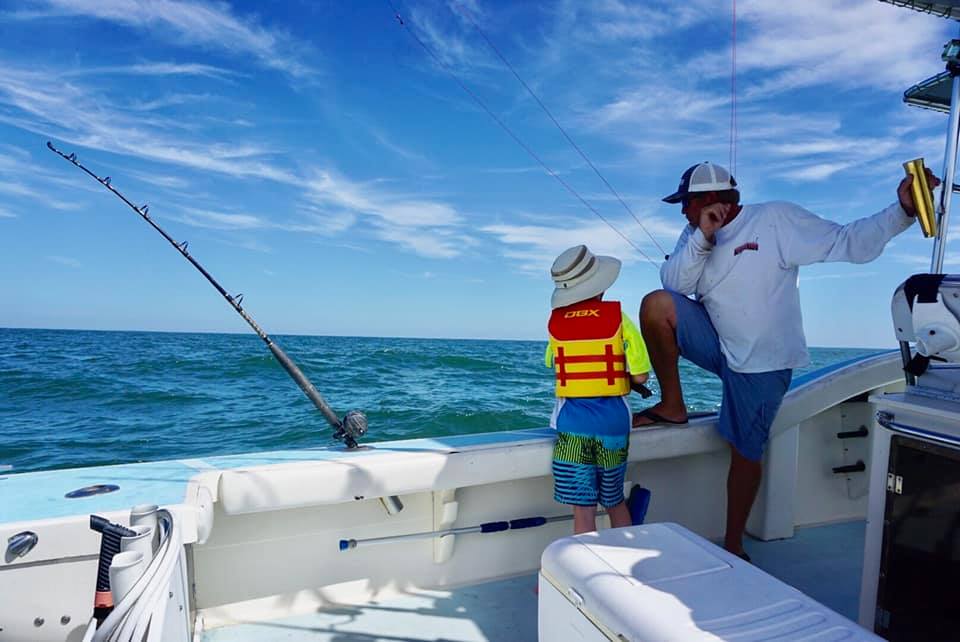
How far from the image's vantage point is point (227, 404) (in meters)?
8.99

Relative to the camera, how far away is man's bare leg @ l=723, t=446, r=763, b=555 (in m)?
2.03

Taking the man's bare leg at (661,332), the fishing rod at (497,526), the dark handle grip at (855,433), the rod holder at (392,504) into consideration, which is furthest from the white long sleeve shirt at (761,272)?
the rod holder at (392,504)

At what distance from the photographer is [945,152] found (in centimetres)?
137

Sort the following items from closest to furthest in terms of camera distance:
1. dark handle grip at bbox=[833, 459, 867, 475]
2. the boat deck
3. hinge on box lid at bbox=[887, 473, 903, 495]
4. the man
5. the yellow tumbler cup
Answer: hinge on box lid at bbox=[887, 473, 903, 495] < the yellow tumbler cup < the boat deck < the man < dark handle grip at bbox=[833, 459, 867, 475]

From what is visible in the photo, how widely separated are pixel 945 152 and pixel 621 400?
1.02 meters

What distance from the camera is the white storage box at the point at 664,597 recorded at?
2.73 ft

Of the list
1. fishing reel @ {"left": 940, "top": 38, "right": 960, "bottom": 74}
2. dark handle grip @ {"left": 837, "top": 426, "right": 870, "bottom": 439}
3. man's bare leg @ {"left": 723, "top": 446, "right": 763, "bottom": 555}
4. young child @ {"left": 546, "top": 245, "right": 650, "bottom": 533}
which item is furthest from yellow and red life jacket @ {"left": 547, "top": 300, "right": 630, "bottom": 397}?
dark handle grip @ {"left": 837, "top": 426, "right": 870, "bottom": 439}

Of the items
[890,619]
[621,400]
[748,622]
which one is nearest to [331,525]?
[621,400]

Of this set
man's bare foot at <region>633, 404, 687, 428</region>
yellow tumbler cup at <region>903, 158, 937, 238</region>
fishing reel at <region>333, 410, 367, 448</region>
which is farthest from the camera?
man's bare foot at <region>633, 404, 687, 428</region>

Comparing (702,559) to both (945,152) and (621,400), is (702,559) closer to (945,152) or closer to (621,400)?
(621,400)

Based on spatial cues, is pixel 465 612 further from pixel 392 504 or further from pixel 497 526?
pixel 392 504

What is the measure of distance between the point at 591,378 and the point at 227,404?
8440mm

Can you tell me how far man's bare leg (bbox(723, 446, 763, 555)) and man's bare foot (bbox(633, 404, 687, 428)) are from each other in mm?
205

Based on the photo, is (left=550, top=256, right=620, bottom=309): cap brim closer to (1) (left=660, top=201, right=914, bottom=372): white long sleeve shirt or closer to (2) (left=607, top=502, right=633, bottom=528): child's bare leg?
(1) (left=660, top=201, right=914, bottom=372): white long sleeve shirt
